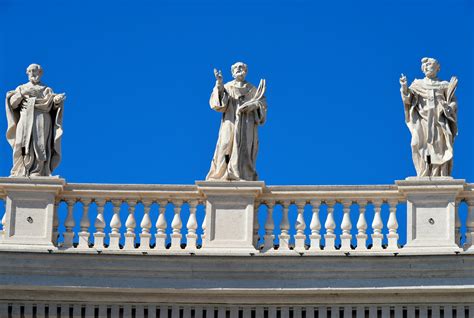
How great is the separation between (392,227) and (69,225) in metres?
5.53

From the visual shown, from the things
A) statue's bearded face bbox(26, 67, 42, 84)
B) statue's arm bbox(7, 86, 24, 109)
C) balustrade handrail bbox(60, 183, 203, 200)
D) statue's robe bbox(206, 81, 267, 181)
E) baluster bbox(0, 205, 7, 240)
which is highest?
statue's bearded face bbox(26, 67, 42, 84)

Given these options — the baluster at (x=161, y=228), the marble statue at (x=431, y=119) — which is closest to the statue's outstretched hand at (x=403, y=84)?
the marble statue at (x=431, y=119)

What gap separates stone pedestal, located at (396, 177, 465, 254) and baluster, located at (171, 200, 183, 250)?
149 inches

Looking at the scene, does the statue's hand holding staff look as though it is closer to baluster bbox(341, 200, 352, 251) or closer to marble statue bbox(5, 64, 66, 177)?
baluster bbox(341, 200, 352, 251)

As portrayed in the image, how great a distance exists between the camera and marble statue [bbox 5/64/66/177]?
29.0m

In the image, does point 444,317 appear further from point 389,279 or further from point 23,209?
point 23,209

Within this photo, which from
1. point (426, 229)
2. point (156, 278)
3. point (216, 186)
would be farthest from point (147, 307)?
point (426, 229)

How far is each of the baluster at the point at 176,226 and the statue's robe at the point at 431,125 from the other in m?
4.13

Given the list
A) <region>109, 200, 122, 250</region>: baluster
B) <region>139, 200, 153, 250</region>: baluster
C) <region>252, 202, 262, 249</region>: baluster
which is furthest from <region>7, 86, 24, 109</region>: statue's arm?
<region>252, 202, 262, 249</region>: baluster

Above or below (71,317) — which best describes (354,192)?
above

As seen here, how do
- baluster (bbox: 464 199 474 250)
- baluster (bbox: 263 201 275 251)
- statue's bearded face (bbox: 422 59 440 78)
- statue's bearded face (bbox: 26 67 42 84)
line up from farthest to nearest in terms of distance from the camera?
statue's bearded face (bbox: 26 67 42 84) < statue's bearded face (bbox: 422 59 440 78) < baluster (bbox: 263 201 275 251) < baluster (bbox: 464 199 474 250)

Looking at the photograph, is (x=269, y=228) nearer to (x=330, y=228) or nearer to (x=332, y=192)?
(x=330, y=228)

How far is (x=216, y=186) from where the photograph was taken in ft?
93.5

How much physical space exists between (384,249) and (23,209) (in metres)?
6.21
